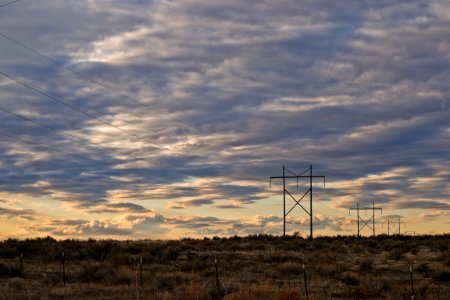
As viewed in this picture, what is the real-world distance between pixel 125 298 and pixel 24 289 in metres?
7.67

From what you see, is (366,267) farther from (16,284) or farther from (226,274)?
(16,284)

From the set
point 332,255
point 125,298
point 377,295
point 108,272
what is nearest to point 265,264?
point 332,255

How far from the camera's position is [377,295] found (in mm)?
29375

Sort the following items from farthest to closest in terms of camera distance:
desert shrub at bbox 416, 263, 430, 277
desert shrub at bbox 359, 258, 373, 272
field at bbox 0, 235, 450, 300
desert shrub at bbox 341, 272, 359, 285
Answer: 1. desert shrub at bbox 359, 258, 373, 272
2. desert shrub at bbox 416, 263, 430, 277
3. desert shrub at bbox 341, 272, 359, 285
4. field at bbox 0, 235, 450, 300

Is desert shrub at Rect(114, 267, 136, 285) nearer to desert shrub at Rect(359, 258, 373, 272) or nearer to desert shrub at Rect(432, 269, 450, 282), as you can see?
desert shrub at Rect(359, 258, 373, 272)

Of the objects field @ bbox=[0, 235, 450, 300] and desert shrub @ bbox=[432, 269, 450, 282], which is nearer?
field @ bbox=[0, 235, 450, 300]

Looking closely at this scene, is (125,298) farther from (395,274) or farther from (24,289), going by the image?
(395,274)

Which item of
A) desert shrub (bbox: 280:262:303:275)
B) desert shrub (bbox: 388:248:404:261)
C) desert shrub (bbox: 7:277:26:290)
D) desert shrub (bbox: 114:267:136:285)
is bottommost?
desert shrub (bbox: 7:277:26:290)

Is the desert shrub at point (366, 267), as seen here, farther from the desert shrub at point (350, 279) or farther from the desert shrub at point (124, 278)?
the desert shrub at point (124, 278)

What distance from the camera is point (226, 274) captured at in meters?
39.3

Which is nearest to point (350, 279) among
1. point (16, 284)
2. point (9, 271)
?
point (16, 284)

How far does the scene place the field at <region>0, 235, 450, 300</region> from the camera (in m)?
28.1

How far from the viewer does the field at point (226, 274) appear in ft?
92.1

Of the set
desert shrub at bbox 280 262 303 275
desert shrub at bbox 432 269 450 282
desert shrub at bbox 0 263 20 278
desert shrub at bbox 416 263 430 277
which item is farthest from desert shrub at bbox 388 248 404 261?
desert shrub at bbox 0 263 20 278
